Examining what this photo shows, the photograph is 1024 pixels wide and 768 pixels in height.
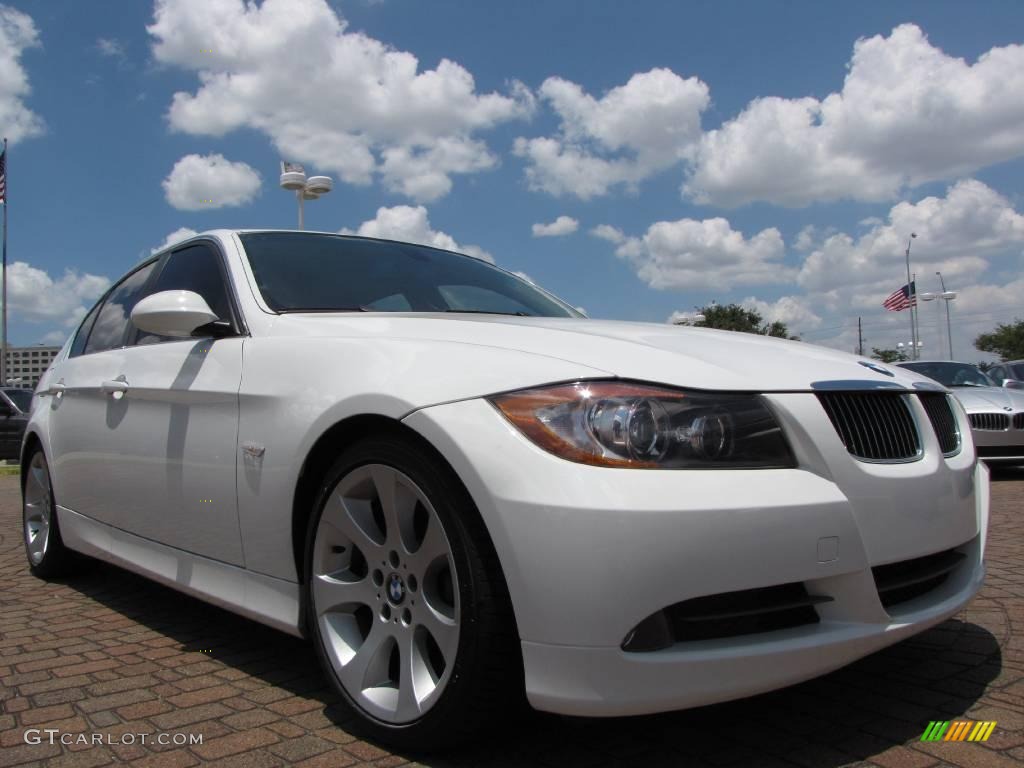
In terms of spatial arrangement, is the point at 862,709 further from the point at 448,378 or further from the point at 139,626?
the point at 139,626

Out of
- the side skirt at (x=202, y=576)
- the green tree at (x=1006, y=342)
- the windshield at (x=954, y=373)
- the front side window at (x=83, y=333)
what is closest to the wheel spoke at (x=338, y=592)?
the side skirt at (x=202, y=576)

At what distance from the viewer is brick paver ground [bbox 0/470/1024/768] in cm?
213

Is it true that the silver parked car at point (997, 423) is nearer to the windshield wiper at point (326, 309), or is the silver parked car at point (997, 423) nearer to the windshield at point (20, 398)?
the windshield wiper at point (326, 309)

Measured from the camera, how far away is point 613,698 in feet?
6.10

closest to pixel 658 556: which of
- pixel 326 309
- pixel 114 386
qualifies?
pixel 326 309

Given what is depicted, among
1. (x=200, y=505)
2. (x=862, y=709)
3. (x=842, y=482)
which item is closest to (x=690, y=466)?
(x=842, y=482)

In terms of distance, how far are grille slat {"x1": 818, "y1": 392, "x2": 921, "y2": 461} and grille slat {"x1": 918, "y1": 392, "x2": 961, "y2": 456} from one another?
0.60 feet

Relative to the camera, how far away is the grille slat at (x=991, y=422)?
867cm

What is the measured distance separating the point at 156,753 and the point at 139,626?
1499mm

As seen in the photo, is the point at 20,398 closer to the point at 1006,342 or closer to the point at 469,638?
the point at 469,638

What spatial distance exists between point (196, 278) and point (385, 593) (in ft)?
5.98

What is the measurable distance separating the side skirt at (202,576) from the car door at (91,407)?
101 mm

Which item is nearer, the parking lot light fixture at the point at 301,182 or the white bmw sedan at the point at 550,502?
the white bmw sedan at the point at 550,502

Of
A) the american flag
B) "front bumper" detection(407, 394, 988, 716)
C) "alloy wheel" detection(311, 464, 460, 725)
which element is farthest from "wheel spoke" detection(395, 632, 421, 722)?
the american flag
